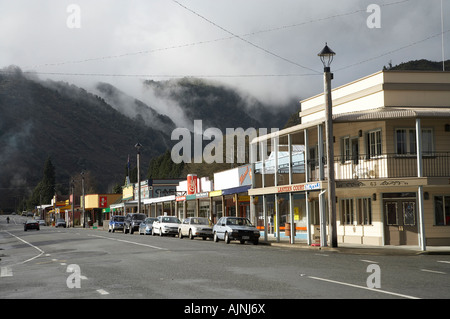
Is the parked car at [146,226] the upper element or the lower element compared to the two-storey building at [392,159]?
lower

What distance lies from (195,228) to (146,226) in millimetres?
10735

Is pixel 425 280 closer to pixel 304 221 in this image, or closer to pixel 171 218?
pixel 304 221

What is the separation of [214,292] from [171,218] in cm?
3432

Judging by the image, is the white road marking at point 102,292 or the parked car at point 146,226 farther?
the parked car at point 146,226

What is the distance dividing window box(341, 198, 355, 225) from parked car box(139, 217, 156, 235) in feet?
66.1

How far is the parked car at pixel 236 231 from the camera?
32.5m

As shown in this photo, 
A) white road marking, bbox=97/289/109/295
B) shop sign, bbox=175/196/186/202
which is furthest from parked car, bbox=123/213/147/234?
white road marking, bbox=97/289/109/295

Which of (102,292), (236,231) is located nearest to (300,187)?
(236,231)

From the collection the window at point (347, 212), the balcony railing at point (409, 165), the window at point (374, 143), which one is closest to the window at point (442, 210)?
the balcony railing at point (409, 165)

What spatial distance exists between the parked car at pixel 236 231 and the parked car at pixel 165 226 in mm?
9895

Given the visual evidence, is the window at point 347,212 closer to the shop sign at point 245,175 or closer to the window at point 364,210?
the window at point 364,210

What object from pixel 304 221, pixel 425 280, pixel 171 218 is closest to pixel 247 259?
pixel 425 280

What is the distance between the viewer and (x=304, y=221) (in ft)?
125
